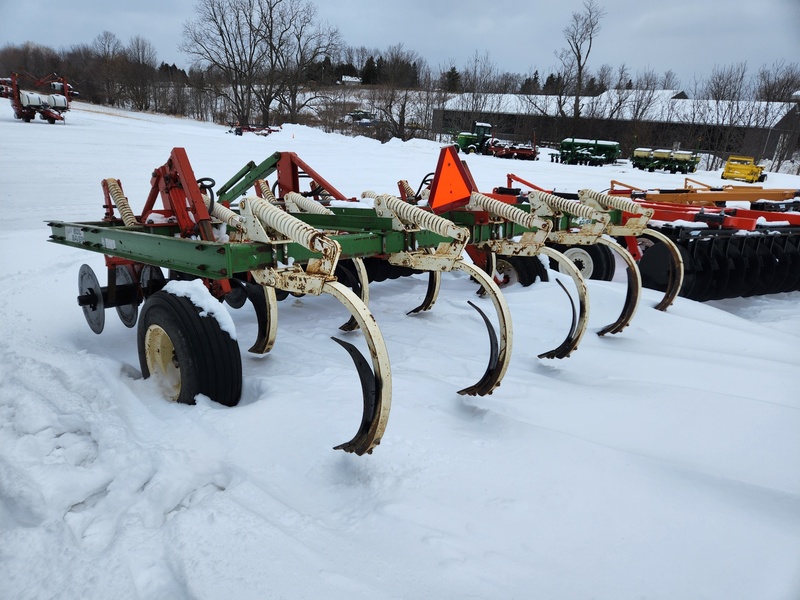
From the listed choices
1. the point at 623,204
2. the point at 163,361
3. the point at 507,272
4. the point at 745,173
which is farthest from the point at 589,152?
the point at 163,361

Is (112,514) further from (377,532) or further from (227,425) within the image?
(377,532)

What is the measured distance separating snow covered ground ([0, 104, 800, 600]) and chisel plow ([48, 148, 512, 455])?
0.19m

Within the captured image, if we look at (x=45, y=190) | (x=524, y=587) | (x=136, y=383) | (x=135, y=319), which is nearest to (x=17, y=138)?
(x=45, y=190)

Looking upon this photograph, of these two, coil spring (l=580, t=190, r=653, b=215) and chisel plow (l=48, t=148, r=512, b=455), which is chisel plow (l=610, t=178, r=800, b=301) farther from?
chisel plow (l=48, t=148, r=512, b=455)

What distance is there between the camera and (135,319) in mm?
4105

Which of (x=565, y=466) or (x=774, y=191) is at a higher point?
(x=774, y=191)

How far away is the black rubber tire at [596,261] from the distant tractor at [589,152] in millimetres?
22897

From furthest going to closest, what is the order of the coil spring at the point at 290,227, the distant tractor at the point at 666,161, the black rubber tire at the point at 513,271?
1. the distant tractor at the point at 666,161
2. the black rubber tire at the point at 513,271
3. the coil spring at the point at 290,227

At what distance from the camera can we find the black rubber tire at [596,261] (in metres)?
6.03

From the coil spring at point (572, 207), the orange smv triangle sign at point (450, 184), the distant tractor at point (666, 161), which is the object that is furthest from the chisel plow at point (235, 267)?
the distant tractor at point (666, 161)

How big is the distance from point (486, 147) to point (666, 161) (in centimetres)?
880

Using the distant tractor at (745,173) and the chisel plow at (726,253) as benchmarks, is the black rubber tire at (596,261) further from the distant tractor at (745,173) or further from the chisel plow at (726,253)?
the distant tractor at (745,173)

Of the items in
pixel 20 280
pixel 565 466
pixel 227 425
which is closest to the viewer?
pixel 565 466

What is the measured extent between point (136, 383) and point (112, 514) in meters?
1.19
